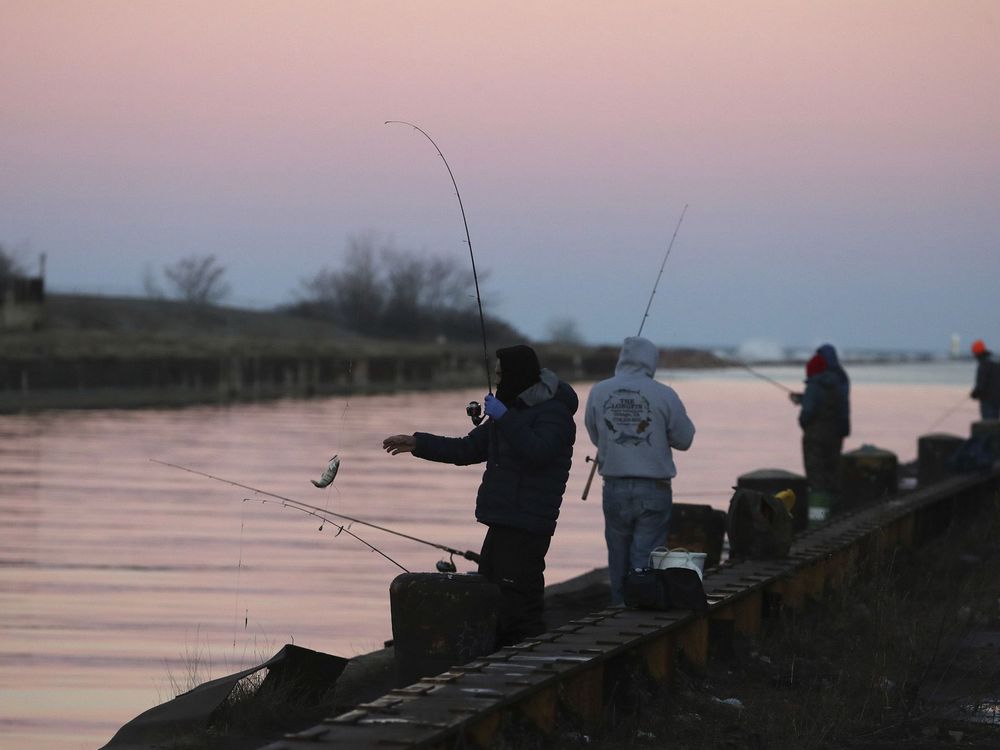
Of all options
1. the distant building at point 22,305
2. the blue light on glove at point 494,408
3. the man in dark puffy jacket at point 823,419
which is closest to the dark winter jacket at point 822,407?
the man in dark puffy jacket at point 823,419

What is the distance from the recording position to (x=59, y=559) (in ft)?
54.3

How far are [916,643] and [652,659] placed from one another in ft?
8.96

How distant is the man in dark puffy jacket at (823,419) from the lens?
17.9 m

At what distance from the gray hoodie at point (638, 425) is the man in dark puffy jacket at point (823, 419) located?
25.7 ft

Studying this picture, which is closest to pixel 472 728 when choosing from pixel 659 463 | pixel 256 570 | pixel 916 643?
pixel 659 463

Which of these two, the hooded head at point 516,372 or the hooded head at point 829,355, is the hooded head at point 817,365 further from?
the hooded head at point 516,372

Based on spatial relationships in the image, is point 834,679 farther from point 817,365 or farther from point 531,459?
point 817,365

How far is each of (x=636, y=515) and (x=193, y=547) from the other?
884 centimetres

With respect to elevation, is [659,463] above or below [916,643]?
above

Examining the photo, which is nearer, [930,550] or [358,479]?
[930,550]

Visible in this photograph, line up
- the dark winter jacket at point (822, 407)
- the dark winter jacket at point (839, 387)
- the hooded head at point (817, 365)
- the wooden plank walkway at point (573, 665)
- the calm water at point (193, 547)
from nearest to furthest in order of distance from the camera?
the wooden plank walkway at point (573, 665) < the calm water at point (193, 547) < the dark winter jacket at point (822, 407) < the dark winter jacket at point (839, 387) < the hooded head at point (817, 365)

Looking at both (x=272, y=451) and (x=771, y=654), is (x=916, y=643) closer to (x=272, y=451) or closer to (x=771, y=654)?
(x=771, y=654)

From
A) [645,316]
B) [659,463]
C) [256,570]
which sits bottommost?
[256,570]

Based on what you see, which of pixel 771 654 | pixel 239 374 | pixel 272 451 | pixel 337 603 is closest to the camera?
pixel 771 654
